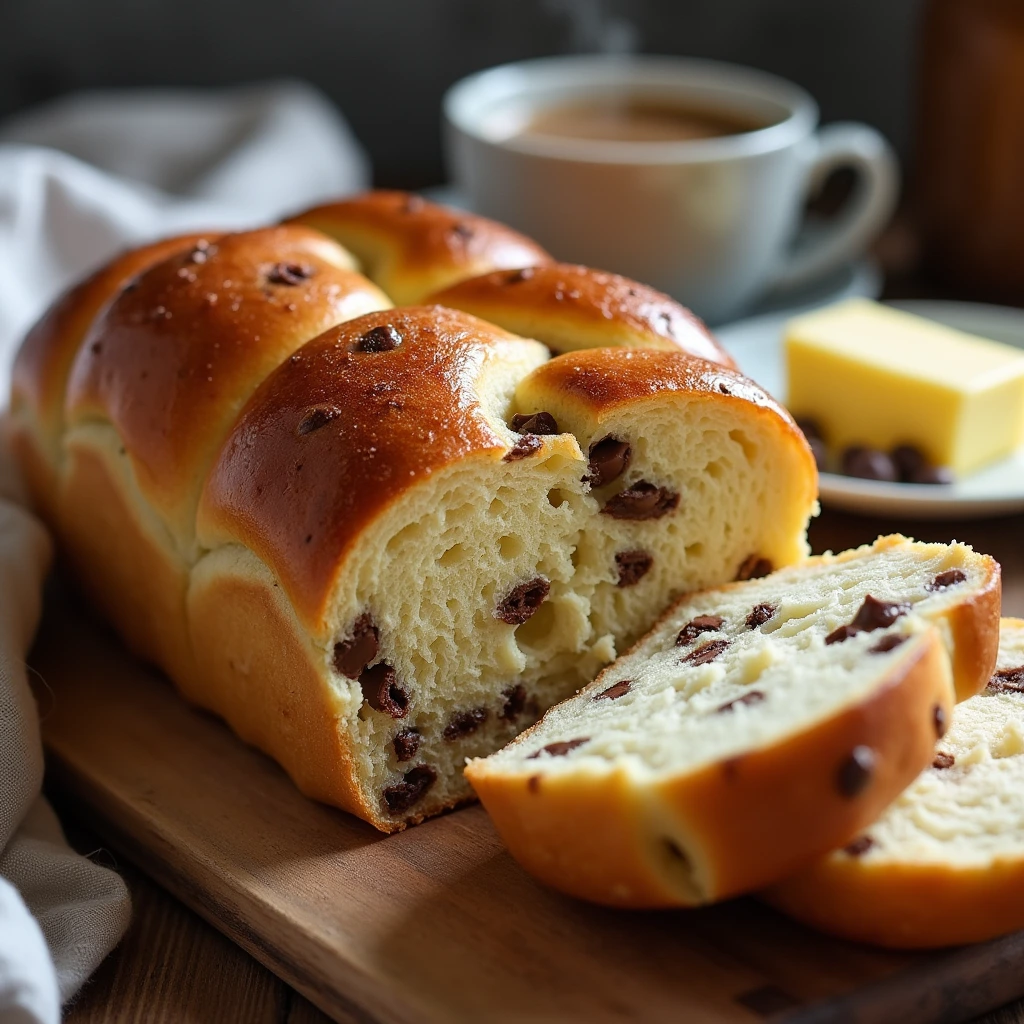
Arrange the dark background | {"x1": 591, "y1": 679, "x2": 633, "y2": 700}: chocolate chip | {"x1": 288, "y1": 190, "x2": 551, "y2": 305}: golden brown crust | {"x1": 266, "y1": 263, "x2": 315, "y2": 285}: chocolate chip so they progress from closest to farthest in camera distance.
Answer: {"x1": 591, "y1": 679, "x2": 633, "y2": 700}: chocolate chip, {"x1": 266, "y1": 263, "x2": 315, "y2": 285}: chocolate chip, {"x1": 288, "y1": 190, "x2": 551, "y2": 305}: golden brown crust, the dark background


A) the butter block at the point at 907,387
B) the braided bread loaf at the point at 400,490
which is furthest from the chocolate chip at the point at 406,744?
the butter block at the point at 907,387

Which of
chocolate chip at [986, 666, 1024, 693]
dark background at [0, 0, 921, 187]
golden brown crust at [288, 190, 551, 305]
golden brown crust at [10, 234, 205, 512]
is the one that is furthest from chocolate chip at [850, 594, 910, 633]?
dark background at [0, 0, 921, 187]

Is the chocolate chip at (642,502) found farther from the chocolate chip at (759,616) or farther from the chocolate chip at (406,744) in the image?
the chocolate chip at (406,744)

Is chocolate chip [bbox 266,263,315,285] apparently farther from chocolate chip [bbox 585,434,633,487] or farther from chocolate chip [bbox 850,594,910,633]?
chocolate chip [bbox 850,594,910,633]

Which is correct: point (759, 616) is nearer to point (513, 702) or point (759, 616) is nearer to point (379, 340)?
point (513, 702)

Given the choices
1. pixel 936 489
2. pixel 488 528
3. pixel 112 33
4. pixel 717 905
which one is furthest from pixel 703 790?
pixel 112 33

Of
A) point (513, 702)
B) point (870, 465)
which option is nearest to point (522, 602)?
point (513, 702)

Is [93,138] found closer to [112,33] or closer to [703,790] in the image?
[112,33]
